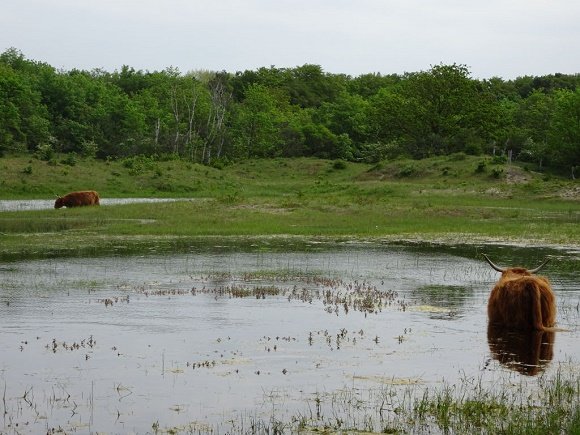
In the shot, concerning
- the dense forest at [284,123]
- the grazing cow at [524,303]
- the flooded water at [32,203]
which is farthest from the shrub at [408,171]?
the grazing cow at [524,303]

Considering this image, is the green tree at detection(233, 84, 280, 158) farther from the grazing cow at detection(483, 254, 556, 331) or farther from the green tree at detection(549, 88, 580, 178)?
the grazing cow at detection(483, 254, 556, 331)

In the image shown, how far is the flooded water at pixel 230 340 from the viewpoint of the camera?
422 inches

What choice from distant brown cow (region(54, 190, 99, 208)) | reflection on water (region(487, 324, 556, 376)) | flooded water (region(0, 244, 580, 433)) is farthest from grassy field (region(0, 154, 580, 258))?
reflection on water (region(487, 324, 556, 376))

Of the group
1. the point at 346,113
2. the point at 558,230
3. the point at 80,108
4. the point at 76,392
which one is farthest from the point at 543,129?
the point at 76,392

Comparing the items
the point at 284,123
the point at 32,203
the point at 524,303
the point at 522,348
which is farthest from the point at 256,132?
the point at 522,348

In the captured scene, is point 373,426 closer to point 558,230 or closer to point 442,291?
point 442,291

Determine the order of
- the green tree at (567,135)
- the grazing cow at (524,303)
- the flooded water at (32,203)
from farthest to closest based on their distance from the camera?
the green tree at (567,135) → the flooded water at (32,203) → the grazing cow at (524,303)

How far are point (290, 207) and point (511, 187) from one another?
15045 millimetres

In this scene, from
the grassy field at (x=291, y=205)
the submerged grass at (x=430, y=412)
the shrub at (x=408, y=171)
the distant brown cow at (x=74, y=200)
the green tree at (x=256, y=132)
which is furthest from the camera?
the green tree at (x=256, y=132)

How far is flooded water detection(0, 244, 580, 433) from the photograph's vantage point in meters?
10.7

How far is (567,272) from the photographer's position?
22.8 meters

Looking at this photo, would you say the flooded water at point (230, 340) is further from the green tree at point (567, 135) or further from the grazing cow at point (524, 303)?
the green tree at point (567, 135)

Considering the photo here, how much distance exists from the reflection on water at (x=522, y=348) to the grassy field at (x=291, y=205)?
1545 centimetres

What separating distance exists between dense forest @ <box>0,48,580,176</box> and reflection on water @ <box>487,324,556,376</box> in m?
47.5
